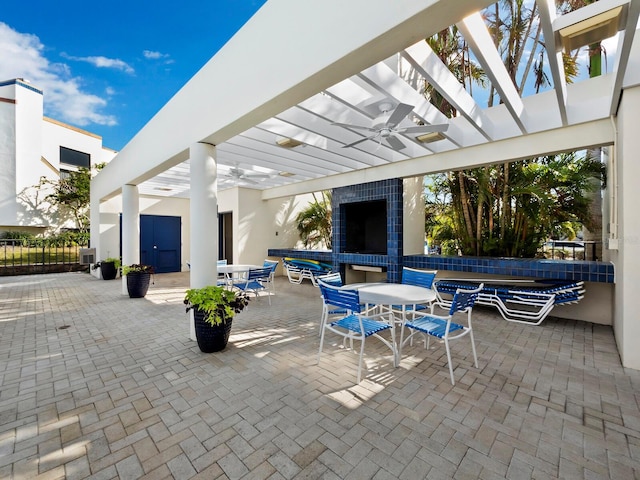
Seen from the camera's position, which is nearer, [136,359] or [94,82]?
[136,359]

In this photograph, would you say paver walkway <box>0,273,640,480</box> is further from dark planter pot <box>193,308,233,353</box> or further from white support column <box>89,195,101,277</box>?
white support column <box>89,195,101,277</box>

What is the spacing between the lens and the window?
15625 mm

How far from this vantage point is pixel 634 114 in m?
3.19

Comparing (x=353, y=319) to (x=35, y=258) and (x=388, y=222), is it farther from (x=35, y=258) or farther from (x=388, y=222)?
(x=35, y=258)

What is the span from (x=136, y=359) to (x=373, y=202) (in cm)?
588

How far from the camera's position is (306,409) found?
7.96ft

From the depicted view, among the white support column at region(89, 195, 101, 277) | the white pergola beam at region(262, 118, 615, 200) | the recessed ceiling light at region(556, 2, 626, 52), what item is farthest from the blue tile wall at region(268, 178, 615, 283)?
the white support column at region(89, 195, 101, 277)

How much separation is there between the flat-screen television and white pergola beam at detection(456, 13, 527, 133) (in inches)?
173

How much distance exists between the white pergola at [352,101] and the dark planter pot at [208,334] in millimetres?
562

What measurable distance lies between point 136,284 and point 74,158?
14097 millimetres

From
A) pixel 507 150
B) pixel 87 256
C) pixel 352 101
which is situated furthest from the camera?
pixel 87 256

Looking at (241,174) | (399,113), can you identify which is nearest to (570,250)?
(399,113)

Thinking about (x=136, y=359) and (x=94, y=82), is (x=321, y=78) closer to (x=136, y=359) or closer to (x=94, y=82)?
(x=136, y=359)

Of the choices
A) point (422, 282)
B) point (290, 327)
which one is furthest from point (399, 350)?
point (290, 327)
